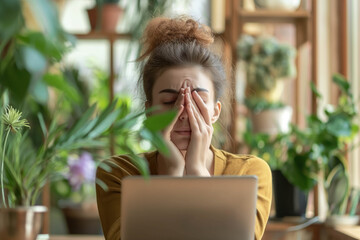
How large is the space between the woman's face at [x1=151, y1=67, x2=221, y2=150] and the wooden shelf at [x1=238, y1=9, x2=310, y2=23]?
1365 mm

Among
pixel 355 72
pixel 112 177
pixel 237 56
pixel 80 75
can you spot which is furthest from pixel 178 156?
pixel 80 75

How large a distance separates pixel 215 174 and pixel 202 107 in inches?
8.9

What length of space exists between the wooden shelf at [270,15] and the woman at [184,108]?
1164mm

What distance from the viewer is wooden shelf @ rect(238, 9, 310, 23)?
3.05m

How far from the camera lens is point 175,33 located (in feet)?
6.08

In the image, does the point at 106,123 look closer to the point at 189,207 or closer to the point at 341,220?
the point at 189,207

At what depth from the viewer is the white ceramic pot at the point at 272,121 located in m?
3.03

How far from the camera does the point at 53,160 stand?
4.23ft

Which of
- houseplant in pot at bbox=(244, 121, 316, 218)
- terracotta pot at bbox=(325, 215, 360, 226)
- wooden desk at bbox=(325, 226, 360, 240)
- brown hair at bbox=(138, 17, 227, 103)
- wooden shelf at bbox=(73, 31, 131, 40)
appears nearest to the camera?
brown hair at bbox=(138, 17, 227, 103)

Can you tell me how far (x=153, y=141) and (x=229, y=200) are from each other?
422 mm

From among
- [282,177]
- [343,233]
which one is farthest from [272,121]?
[343,233]

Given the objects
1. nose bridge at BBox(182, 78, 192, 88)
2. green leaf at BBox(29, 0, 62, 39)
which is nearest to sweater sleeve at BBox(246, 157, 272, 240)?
nose bridge at BBox(182, 78, 192, 88)

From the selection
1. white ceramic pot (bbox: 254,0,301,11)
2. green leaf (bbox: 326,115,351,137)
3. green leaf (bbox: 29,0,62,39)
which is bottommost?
green leaf (bbox: 29,0,62,39)

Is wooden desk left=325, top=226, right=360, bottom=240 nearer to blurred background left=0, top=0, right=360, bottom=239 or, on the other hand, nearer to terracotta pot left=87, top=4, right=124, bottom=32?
blurred background left=0, top=0, right=360, bottom=239
